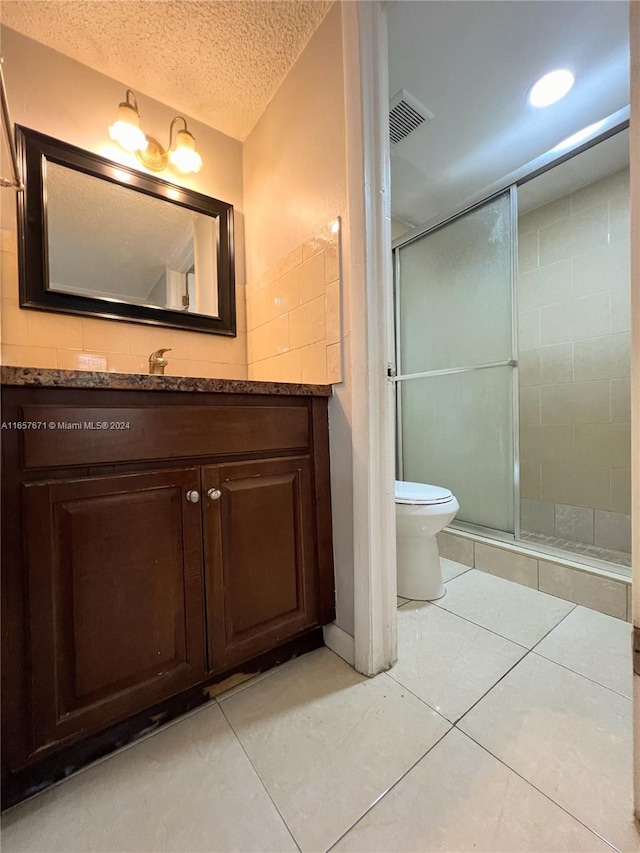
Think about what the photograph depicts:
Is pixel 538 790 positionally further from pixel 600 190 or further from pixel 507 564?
pixel 600 190

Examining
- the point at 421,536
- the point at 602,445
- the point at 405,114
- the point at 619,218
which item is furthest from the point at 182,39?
the point at 602,445

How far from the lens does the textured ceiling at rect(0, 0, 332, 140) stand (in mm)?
1090

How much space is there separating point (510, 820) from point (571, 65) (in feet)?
7.57

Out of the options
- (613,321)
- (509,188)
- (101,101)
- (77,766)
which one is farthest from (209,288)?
(613,321)

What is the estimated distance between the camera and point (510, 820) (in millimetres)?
621

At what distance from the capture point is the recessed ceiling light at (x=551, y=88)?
134 cm

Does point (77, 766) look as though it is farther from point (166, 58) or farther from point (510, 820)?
point (166, 58)

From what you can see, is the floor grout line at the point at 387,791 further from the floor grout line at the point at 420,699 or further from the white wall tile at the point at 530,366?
the white wall tile at the point at 530,366

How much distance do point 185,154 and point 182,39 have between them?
319 millimetres

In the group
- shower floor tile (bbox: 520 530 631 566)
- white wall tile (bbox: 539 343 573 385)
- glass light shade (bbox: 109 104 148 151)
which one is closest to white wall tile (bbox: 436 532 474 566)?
shower floor tile (bbox: 520 530 631 566)

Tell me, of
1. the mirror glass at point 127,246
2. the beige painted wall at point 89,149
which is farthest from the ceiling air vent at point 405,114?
the mirror glass at point 127,246

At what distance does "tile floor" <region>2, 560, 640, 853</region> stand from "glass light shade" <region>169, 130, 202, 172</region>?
190 centimetres

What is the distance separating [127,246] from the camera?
132 centimetres

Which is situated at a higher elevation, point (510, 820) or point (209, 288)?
point (209, 288)
